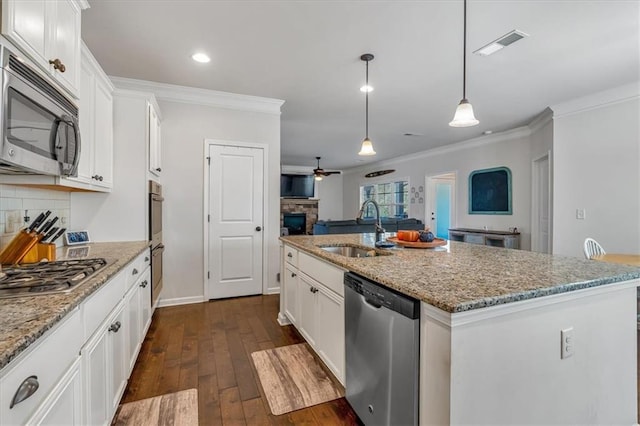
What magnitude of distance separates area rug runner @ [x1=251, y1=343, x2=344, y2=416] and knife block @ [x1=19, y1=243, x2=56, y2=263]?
148cm

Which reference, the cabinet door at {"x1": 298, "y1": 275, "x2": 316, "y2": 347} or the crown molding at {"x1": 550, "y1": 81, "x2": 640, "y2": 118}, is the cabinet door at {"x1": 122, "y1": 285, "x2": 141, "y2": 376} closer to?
the cabinet door at {"x1": 298, "y1": 275, "x2": 316, "y2": 347}

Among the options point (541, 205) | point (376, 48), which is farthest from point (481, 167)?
point (376, 48)

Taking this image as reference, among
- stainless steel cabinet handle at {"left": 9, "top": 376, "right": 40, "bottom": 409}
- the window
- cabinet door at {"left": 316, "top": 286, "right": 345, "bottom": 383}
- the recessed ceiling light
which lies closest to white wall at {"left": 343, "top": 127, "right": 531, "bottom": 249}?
the window

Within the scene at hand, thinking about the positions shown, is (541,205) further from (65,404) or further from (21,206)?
(21,206)

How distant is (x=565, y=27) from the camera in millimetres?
2301

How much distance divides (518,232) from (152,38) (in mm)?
5913

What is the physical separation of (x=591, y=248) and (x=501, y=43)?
225 centimetres

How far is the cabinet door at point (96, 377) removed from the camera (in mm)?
A: 1168

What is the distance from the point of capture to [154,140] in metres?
3.02

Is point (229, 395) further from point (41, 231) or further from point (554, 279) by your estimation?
point (554, 279)

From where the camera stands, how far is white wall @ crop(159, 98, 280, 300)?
351cm

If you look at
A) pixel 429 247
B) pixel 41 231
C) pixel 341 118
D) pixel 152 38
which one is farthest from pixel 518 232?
pixel 41 231

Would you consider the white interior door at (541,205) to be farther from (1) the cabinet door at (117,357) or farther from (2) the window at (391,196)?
(1) the cabinet door at (117,357)

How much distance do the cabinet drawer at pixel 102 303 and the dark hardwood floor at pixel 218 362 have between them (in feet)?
2.38
